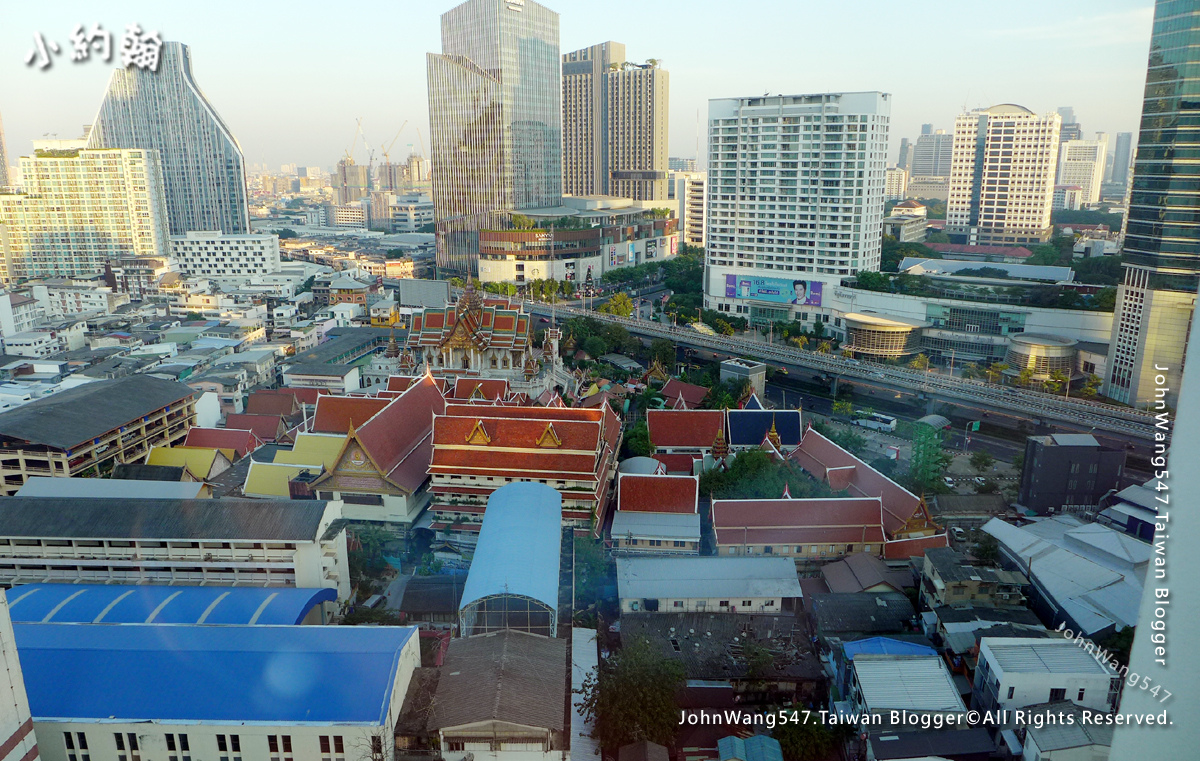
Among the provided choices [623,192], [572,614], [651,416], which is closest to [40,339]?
[651,416]

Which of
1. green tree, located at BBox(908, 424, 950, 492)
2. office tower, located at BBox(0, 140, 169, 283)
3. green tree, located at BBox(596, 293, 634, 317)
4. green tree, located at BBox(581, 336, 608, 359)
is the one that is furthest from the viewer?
office tower, located at BBox(0, 140, 169, 283)

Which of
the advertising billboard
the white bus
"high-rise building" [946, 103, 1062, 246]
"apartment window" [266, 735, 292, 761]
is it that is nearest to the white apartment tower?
the advertising billboard

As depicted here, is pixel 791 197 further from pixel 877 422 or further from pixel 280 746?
pixel 280 746

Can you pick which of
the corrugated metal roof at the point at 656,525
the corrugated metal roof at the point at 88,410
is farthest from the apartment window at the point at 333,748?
the corrugated metal roof at the point at 88,410

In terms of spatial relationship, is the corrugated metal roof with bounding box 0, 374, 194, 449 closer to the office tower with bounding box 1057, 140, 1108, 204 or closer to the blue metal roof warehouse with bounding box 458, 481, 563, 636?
the blue metal roof warehouse with bounding box 458, 481, 563, 636

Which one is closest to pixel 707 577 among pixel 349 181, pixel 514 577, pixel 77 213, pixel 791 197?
pixel 514 577

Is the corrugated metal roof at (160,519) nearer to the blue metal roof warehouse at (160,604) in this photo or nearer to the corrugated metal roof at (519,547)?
the blue metal roof warehouse at (160,604)
